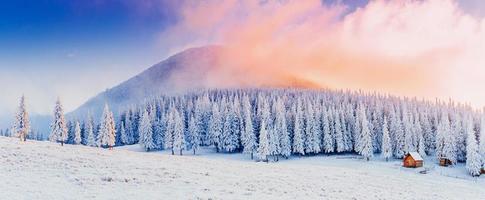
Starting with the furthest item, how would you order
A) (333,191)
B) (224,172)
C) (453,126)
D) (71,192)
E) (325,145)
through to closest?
(325,145) < (453,126) < (224,172) < (333,191) < (71,192)

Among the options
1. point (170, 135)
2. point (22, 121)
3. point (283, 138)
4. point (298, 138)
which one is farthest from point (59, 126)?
point (298, 138)

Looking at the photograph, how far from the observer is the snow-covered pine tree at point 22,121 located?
285ft

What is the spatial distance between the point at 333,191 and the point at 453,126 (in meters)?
76.9

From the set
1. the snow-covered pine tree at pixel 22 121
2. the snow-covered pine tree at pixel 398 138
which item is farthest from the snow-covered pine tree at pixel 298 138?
the snow-covered pine tree at pixel 22 121

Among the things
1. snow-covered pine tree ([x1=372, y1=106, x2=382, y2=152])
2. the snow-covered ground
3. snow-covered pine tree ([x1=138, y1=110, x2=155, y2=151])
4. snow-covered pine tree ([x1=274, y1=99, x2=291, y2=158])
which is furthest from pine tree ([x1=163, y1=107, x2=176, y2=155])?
the snow-covered ground

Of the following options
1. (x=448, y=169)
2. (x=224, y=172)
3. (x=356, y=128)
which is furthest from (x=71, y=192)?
(x=356, y=128)

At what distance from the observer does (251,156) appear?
108m

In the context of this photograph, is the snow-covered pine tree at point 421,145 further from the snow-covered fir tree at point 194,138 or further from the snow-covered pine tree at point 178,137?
the snow-covered pine tree at point 178,137

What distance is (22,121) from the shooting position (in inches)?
3435

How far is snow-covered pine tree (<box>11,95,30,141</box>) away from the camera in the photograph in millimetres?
87000

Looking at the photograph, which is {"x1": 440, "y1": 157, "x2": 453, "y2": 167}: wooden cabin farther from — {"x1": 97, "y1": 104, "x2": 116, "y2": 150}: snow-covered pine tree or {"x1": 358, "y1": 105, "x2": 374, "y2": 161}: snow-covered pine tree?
{"x1": 97, "y1": 104, "x2": 116, "y2": 150}: snow-covered pine tree

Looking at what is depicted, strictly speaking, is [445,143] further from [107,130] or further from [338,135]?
[107,130]

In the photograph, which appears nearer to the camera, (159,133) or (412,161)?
(412,161)

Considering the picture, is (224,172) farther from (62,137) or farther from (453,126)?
(453,126)
